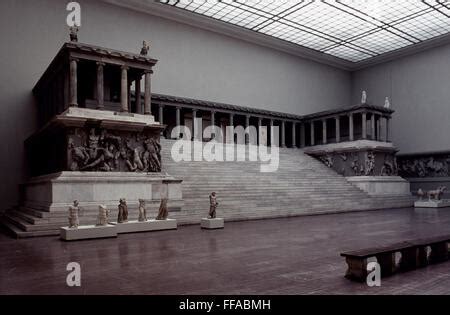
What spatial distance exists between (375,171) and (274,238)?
17606 millimetres

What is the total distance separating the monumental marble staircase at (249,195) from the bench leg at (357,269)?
9192 millimetres

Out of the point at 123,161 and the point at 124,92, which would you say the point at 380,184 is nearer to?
the point at 123,161

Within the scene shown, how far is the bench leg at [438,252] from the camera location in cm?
753

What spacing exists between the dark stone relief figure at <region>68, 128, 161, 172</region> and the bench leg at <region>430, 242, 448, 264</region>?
11407 millimetres

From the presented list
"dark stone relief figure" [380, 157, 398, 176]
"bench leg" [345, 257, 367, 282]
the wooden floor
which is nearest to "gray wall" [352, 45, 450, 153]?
"dark stone relief figure" [380, 157, 398, 176]

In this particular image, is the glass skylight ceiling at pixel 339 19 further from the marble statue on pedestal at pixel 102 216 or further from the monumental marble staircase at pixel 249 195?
the marble statue on pedestal at pixel 102 216

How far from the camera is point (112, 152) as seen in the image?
15.8 meters

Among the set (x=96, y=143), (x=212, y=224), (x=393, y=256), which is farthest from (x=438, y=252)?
(x=96, y=143)

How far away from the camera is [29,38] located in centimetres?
2178

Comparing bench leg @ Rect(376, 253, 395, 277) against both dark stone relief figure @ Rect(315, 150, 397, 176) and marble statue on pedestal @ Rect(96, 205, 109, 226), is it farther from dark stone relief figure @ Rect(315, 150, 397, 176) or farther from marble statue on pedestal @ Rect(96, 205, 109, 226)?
dark stone relief figure @ Rect(315, 150, 397, 176)

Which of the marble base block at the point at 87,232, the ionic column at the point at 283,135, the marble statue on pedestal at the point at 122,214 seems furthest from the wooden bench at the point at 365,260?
the ionic column at the point at 283,135

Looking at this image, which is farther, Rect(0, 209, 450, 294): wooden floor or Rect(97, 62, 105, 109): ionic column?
Rect(97, 62, 105, 109): ionic column

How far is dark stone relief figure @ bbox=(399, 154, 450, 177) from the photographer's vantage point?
28.9 m
